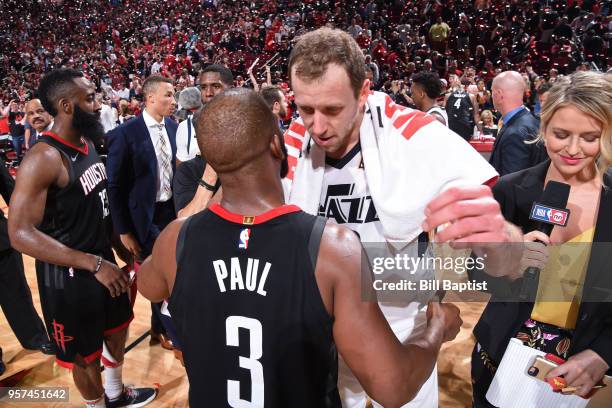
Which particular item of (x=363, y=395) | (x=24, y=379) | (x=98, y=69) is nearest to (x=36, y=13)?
(x=98, y=69)

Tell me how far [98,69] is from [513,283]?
20499 mm

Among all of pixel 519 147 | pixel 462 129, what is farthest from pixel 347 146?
pixel 462 129

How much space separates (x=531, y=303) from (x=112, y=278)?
197 centimetres

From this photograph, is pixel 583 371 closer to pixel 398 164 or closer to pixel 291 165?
pixel 398 164

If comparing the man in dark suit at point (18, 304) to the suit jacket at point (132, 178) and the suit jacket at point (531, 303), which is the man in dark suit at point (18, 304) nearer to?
the suit jacket at point (132, 178)

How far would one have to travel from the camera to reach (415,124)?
163 cm

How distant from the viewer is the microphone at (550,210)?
1425 millimetres

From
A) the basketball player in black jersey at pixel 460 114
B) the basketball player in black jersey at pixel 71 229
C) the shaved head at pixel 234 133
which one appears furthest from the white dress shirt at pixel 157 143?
the basketball player in black jersey at pixel 460 114

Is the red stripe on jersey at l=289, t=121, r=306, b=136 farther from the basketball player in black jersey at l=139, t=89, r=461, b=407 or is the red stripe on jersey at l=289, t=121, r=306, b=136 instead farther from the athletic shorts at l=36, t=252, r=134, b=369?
the athletic shorts at l=36, t=252, r=134, b=369

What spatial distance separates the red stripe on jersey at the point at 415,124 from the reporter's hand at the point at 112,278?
170 cm

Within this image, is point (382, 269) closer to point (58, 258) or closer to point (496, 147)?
point (58, 258)

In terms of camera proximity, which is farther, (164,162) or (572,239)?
(164,162)

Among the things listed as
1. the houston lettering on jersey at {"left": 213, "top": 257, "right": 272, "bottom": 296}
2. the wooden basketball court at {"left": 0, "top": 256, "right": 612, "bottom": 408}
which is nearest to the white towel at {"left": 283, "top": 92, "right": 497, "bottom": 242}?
the houston lettering on jersey at {"left": 213, "top": 257, "right": 272, "bottom": 296}

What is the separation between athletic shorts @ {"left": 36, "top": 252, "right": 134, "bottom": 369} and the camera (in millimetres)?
2471
